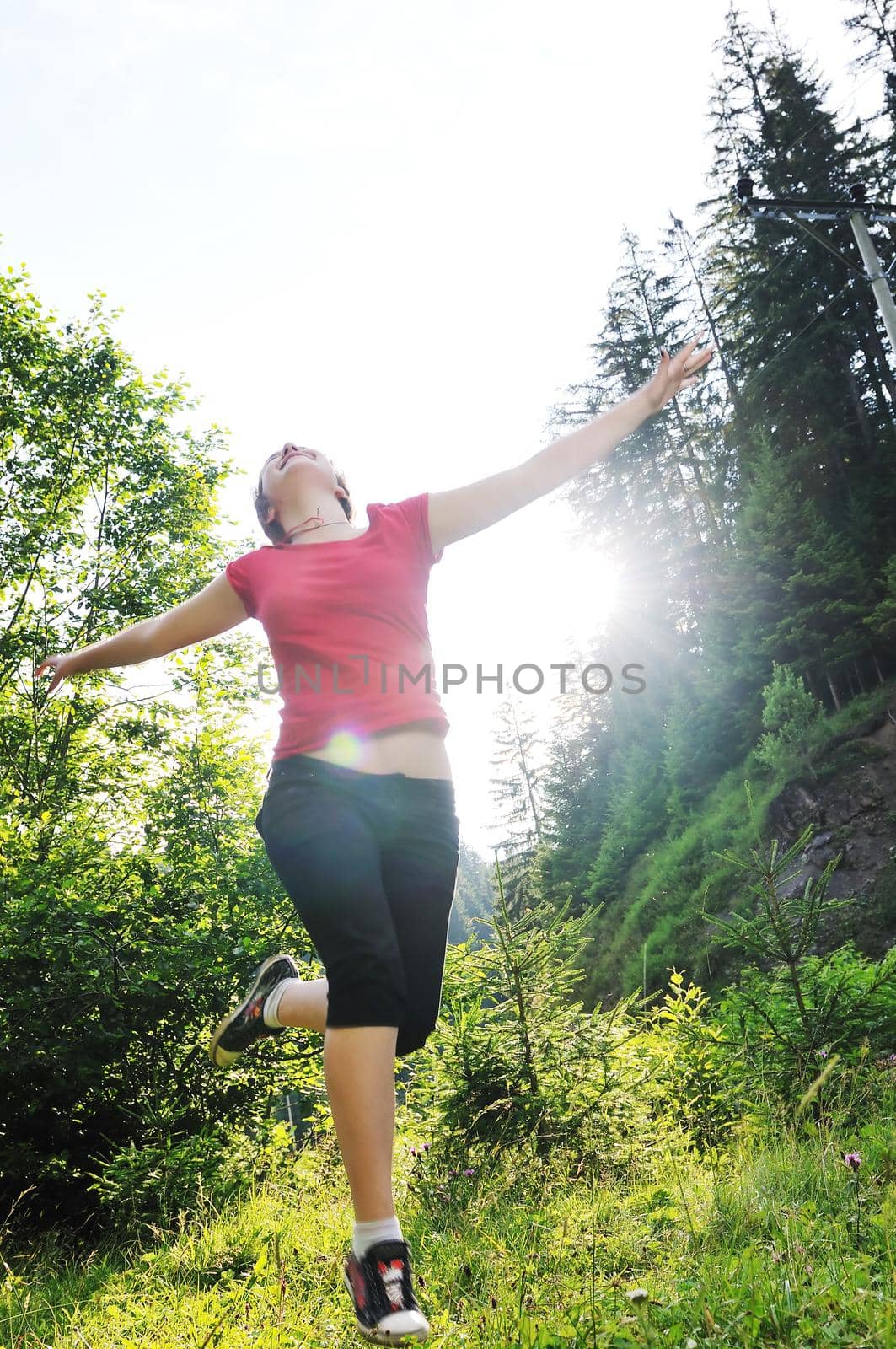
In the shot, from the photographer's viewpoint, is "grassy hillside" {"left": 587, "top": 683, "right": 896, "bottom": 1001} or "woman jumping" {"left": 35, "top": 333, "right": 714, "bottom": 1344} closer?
"woman jumping" {"left": 35, "top": 333, "right": 714, "bottom": 1344}

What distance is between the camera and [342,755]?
199 cm

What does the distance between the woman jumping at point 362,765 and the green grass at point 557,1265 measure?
58cm

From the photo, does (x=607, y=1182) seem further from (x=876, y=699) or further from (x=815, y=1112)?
(x=876, y=699)

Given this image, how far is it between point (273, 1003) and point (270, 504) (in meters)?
1.50

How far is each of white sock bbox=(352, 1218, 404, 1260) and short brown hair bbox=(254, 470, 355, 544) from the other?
1.79m

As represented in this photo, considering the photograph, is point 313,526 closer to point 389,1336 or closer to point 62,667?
point 62,667

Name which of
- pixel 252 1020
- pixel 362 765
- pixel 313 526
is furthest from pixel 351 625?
pixel 252 1020

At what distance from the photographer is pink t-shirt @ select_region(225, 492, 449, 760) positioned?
6.73 feet

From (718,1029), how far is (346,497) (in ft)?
12.2

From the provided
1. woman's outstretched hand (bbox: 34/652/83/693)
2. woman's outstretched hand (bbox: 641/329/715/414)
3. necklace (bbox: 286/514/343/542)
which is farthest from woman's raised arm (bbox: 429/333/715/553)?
woman's outstretched hand (bbox: 34/652/83/693)

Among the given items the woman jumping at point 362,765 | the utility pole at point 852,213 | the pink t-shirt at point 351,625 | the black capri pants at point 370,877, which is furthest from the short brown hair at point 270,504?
the utility pole at point 852,213

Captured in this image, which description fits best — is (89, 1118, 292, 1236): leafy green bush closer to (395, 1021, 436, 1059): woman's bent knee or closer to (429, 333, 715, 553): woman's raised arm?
(395, 1021, 436, 1059): woman's bent knee

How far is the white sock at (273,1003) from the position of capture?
2.41 m

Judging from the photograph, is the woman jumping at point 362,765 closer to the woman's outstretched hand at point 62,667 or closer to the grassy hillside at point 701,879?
the woman's outstretched hand at point 62,667
